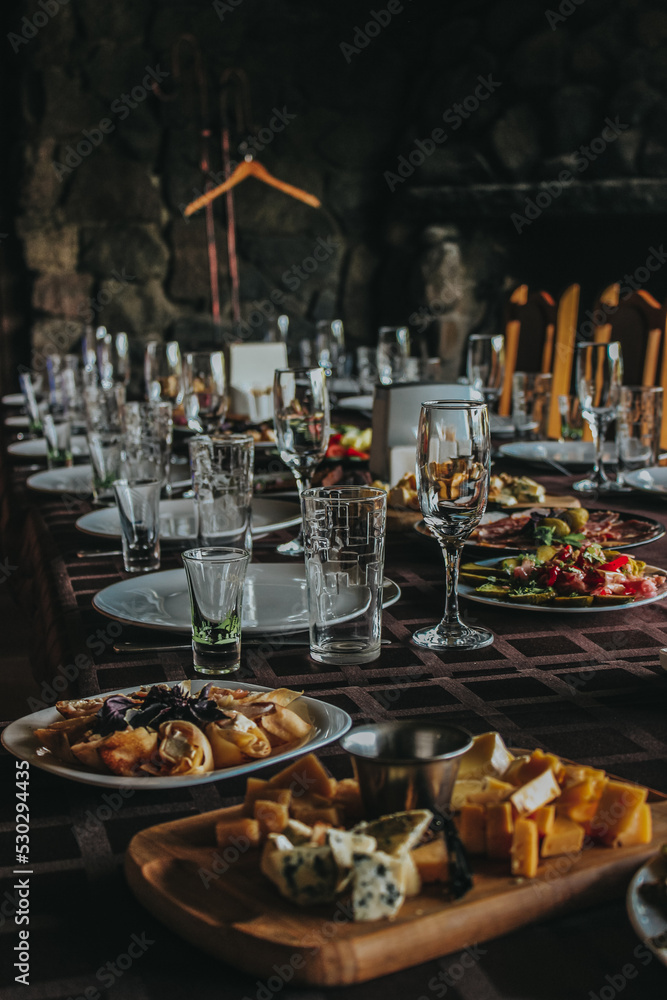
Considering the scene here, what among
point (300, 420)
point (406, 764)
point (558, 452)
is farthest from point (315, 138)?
point (406, 764)

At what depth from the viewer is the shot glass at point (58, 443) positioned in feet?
7.00

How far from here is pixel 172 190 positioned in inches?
199

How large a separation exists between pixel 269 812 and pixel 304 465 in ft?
2.87

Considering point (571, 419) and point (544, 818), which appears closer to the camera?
point (544, 818)

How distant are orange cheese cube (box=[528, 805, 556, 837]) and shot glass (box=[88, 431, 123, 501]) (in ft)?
4.32

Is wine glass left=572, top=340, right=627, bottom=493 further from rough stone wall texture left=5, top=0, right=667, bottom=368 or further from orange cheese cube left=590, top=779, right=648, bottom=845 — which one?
rough stone wall texture left=5, top=0, right=667, bottom=368

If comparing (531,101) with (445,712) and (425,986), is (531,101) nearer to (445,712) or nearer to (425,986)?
(445,712)

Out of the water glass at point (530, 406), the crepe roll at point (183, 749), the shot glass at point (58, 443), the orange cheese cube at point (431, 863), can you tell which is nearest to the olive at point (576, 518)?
the crepe roll at point (183, 749)

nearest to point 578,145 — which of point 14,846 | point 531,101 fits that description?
point 531,101

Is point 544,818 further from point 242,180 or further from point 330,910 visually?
point 242,180

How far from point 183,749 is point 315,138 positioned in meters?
5.02

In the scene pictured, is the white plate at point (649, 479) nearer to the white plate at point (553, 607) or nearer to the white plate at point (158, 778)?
the white plate at point (553, 607)

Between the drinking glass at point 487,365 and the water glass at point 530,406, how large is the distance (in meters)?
0.08

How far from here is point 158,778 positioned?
2.22 ft
